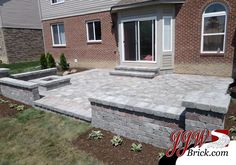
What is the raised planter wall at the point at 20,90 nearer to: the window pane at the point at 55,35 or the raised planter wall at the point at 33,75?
the raised planter wall at the point at 33,75

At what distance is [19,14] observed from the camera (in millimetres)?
17375

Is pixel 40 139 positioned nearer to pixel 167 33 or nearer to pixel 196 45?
pixel 167 33

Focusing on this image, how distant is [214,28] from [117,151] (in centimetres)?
703

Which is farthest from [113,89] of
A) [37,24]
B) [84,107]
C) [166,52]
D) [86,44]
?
[37,24]

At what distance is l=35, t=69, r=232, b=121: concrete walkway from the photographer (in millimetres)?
5285

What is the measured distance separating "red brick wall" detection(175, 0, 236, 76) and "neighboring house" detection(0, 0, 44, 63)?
576 inches

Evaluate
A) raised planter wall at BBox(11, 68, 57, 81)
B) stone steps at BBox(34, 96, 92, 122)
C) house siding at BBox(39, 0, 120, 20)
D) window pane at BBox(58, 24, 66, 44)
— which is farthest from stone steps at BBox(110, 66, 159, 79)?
window pane at BBox(58, 24, 66, 44)

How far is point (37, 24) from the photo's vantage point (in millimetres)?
18922

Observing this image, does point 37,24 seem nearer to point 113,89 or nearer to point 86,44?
point 86,44

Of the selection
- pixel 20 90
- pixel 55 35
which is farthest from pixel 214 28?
pixel 55 35

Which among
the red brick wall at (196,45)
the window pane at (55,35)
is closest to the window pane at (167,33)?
the red brick wall at (196,45)

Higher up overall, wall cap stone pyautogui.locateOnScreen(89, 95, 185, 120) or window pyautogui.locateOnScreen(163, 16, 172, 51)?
window pyautogui.locateOnScreen(163, 16, 172, 51)

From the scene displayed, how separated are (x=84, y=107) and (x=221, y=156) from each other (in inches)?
147

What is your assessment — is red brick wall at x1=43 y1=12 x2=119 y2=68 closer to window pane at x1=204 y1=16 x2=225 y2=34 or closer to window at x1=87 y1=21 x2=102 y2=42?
window at x1=87 y1=21 x2=102 y2=42
